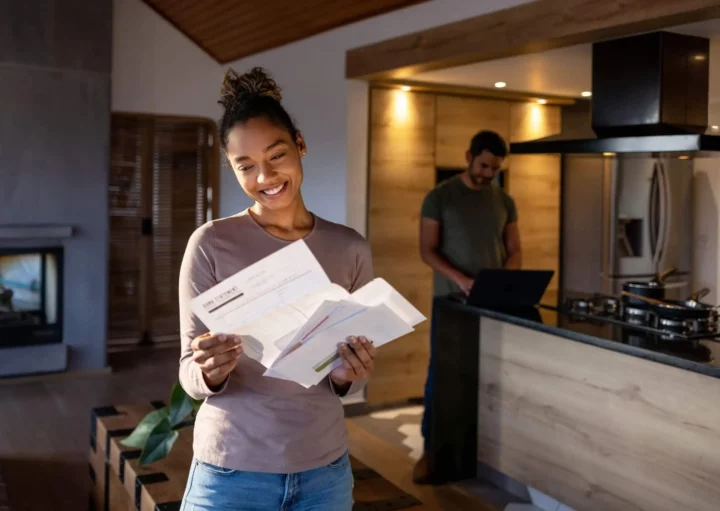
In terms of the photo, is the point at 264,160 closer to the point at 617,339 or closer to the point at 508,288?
the point at 617,339

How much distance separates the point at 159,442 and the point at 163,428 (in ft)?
0.22

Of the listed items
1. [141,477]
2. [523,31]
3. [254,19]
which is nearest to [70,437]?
[141,477]

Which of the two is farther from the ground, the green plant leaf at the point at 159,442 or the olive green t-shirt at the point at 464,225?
the olive green t-shirt at the point at 464,225

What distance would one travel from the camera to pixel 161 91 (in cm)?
629

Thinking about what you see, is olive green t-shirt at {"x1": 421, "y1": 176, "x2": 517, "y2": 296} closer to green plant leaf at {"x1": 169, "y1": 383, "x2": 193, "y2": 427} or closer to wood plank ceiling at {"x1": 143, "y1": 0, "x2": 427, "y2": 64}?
wood plank ceiling at {"x1": 143, "y1": 0, "x2": 427, "y2": 64}

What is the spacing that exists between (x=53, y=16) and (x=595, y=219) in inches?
154

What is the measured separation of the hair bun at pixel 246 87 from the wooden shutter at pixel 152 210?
5.06 m

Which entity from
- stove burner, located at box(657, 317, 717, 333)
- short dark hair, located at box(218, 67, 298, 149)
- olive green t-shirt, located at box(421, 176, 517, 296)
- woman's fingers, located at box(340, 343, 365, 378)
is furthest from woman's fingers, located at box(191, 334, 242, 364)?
olive green t-shirt, located at box(421, 176, 517, 296)

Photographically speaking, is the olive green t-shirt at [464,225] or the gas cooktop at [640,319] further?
the olive green t-shirt at [464,225]

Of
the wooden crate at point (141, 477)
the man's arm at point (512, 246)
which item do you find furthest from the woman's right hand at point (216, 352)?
the man's arm at point (512, 246)

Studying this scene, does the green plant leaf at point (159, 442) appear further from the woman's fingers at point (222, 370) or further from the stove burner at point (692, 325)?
the stove burner at point (692, 325)

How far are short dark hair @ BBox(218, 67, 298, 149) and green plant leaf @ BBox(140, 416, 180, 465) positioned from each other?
1539mm

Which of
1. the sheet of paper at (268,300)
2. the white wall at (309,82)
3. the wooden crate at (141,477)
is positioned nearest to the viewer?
the sheet of paper at (268,300)

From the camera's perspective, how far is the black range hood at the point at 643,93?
128 inches
